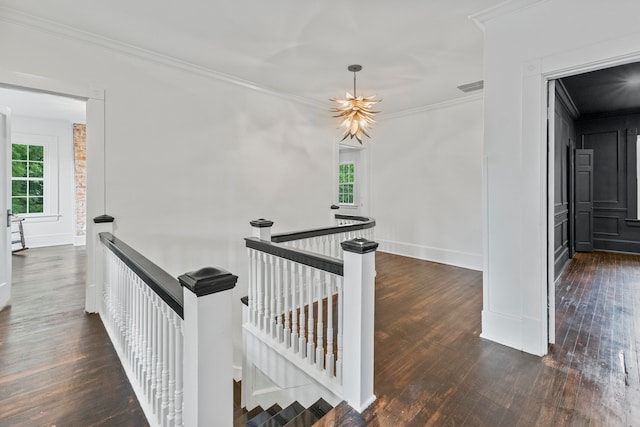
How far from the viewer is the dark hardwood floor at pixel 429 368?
1740mm

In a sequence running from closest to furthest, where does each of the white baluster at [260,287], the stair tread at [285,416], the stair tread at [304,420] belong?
the stair tread at [304,420]
the stair tread at [285,416]
the white baluster at [260,287]

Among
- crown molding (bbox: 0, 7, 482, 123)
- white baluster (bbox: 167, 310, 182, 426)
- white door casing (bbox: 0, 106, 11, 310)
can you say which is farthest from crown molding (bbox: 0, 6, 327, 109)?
white baluster (bbox: 167, 310, 182, 426)

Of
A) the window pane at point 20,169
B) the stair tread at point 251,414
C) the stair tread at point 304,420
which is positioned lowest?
the stair tread at point 251,414

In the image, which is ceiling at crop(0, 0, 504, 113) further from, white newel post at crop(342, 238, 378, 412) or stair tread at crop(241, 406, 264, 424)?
stair tread at crop(241, 406, 264, 424)

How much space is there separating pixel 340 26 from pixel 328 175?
289 cm

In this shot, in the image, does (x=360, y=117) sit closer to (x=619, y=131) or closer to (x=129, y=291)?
(x=129, y=291)

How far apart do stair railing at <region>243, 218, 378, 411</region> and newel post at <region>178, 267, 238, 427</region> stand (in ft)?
2.54

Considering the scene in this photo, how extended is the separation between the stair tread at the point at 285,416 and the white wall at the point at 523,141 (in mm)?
1695

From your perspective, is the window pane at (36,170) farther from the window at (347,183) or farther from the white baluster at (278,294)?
the white baluster at (278,294)

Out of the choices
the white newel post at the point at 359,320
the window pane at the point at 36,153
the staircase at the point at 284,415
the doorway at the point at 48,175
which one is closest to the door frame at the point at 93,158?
the staircase at the point at 284,415

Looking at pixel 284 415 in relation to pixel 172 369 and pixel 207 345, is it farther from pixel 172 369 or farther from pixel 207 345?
pixel 207 345

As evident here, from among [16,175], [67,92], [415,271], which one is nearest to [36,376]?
[67,92]

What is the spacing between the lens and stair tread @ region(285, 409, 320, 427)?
1908mm

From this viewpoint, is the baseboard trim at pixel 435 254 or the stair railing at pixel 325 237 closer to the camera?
the stair railing at pixel 325 237
